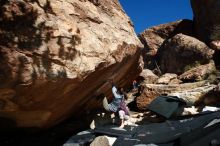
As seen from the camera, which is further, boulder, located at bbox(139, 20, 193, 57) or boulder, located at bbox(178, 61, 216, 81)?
boulder, located at bbox(139, 20, 193, 57)

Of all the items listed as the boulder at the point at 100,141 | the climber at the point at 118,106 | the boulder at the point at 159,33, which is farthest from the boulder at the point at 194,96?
the boulder at the point at 159,33

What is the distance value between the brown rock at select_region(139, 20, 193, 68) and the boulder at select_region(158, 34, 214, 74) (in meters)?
4.34

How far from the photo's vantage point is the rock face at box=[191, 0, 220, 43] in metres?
24.1

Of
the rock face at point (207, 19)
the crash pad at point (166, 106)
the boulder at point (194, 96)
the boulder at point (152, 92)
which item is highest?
the rock face at point (207, 19)

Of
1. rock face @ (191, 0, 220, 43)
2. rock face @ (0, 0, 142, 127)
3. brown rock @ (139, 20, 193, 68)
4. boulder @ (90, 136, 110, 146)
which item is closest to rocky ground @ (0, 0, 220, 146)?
rock face @ (0, 0, 142, 127)

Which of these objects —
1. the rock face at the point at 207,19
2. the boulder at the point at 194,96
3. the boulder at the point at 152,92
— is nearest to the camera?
the boulder at the point at 194,96

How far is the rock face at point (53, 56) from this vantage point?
23.0ft

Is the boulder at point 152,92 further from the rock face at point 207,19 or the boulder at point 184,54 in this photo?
the rock face at point 207,19

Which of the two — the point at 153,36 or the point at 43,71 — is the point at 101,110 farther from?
the point at 153,36

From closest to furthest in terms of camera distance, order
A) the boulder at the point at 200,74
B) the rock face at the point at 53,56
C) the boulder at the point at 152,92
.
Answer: the rock face at the point at 53,56, the boulder at the point at 152,92, the boulder at the point at 200,74

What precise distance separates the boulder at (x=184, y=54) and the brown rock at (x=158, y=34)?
14.2 feet

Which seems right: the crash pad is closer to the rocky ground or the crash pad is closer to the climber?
the rocky ground

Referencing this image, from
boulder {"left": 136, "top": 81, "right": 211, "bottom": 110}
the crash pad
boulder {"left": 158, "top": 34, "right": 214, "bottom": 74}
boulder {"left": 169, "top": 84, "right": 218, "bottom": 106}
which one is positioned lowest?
the crash pad

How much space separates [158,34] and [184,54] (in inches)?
326
